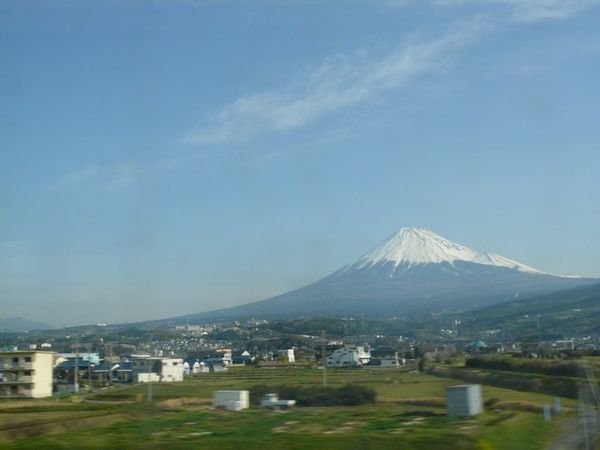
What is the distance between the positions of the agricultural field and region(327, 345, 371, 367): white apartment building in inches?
228

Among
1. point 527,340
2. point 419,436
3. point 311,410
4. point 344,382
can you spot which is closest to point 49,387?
→ point 344,382

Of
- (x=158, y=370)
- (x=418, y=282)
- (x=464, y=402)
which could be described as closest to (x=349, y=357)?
→ (x=158, y=370)

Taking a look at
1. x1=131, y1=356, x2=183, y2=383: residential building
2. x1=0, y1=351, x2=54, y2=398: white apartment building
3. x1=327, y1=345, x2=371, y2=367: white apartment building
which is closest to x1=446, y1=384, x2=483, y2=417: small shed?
x1=131, y1=356, x2=183, y2=383: residential building

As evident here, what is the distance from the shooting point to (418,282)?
5928cm

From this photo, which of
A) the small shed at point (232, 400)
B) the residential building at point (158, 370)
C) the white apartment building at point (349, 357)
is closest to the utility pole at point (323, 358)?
the white apartment building at point (349, 357)

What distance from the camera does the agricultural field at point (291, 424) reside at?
8227mm

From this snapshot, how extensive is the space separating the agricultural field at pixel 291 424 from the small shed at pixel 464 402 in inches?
6.6

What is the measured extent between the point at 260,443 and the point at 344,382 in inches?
189

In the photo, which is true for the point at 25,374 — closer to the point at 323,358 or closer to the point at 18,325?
the point at 323,358

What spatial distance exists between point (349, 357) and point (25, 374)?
750cm

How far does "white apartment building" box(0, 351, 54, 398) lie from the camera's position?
17.6 m

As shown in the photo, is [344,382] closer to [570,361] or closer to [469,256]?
[570,361]

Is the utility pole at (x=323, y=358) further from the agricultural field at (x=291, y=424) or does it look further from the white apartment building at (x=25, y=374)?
the white apartment building at (x=25, y=374)

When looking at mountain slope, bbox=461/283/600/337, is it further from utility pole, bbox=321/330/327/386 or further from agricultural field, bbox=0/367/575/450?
agricultural field, bbox=0/367/575/450
